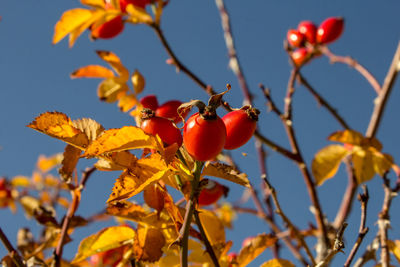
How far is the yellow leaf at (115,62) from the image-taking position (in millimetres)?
1856

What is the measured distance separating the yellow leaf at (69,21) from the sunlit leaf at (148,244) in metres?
0.89

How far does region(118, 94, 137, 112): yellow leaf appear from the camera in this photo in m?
1.93

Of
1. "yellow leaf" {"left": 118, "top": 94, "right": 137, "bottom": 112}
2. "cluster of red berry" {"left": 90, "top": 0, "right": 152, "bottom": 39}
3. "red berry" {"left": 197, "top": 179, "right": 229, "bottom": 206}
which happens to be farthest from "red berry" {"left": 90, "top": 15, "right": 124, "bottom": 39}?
"red berry" {"left": 197, "top": 179, "right": 229, "bottom": 206}

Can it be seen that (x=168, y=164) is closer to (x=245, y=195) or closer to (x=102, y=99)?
(x=102, y=99)

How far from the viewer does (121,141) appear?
0.86 metres

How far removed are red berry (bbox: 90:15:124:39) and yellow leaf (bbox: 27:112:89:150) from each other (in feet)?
4.43

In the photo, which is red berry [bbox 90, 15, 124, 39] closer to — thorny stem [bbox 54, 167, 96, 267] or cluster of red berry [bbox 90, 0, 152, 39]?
cluster of red berry [bbox 90, 0, 152, 39]

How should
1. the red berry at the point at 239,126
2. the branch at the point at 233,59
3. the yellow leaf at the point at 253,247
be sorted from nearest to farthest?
the red berry at the point at 239,126 → the yellow leaf at the point at 253,247 → the branch at the point at 233,59

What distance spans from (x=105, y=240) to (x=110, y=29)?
1.27 metres

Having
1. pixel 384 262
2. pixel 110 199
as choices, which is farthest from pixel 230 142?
pixel 384 262

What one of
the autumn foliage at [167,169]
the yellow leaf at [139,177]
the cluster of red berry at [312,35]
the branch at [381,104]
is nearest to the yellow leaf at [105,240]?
the autumn foliage at [167,169]

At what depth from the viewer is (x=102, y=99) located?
1.96 m

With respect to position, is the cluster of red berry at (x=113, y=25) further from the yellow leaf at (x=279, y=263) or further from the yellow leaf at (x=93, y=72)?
the yellow leaf at (x=279, y=263)

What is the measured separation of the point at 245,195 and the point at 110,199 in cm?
279
